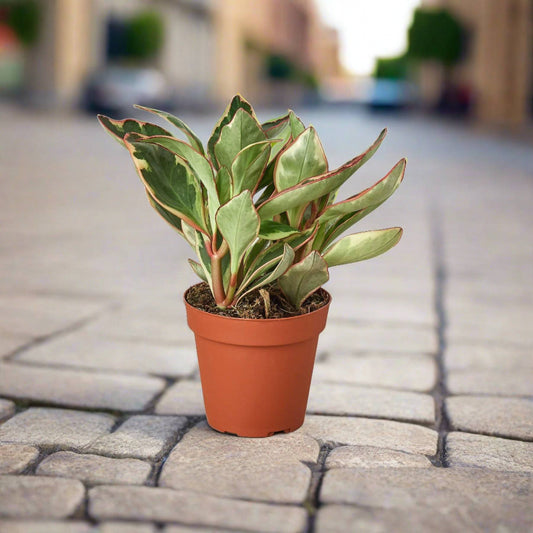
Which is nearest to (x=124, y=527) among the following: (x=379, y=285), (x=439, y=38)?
(x=379, y=285)

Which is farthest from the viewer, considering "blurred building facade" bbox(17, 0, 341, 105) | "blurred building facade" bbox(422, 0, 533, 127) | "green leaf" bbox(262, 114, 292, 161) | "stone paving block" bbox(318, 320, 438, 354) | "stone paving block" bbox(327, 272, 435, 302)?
"blurred building facade" bbox(17, 0, 341, 105)

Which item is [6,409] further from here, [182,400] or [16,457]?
[182,400]

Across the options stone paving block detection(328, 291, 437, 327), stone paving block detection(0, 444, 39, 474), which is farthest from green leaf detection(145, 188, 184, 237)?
stone paving block detection(328, 291, 437, 327)

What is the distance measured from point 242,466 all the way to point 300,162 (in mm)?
627

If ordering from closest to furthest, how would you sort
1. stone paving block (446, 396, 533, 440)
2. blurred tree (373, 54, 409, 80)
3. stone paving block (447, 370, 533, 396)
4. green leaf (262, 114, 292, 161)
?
green leaf (262, 114, 292, 161), stone paving block (446, 396, 533, 440), stone paving block (447, 370, 533, 396), blurred tree (373, 54, 409, 80)

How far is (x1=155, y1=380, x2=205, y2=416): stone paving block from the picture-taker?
5.90 ft

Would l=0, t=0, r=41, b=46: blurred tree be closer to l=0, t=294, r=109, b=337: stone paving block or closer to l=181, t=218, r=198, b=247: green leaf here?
l=0, t=294, r=109, b=337: stone paving block

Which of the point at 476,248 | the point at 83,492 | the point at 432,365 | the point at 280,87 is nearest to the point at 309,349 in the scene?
the point at 83,492

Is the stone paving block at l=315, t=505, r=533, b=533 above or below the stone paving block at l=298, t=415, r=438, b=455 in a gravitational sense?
above

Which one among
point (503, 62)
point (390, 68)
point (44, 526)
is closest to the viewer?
point (44, 526)

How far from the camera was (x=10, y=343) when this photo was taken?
7.54 feet

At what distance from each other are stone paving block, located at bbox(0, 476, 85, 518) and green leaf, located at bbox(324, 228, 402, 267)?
0.68 meters

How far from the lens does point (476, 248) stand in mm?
4109

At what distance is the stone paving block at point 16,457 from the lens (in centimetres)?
144
